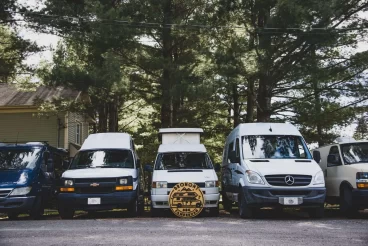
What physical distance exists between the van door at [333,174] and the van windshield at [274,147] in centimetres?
108

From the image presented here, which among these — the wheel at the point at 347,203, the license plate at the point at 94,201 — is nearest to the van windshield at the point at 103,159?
the license plate at the point at 94,201

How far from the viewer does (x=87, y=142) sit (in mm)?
15297

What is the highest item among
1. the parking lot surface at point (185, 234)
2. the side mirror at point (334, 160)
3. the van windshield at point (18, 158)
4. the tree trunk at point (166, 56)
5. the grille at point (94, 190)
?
the tree trunk at point (166, 56)

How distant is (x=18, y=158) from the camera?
1428 centimetres

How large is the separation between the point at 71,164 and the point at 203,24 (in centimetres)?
871

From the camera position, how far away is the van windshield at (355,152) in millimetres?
13506

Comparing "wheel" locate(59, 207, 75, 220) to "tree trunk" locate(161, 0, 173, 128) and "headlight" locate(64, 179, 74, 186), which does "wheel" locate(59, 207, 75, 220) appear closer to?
"headlight" locate(64, 179, 74, 186)

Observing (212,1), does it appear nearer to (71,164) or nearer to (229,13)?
(229,13)

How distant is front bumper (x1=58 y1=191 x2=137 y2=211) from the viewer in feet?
42.1

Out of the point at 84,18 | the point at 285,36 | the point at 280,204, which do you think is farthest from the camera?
the point at 84,18

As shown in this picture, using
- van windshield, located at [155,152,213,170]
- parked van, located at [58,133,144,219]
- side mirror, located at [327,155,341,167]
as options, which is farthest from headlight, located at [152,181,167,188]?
side mirror, located at [327,155,341,167]

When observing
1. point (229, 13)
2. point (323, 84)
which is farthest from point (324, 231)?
point (229, 13)

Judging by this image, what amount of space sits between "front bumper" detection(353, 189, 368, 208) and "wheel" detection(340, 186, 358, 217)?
0.67ft

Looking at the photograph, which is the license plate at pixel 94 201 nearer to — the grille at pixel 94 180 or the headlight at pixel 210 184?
the grille at pixel 94 180
